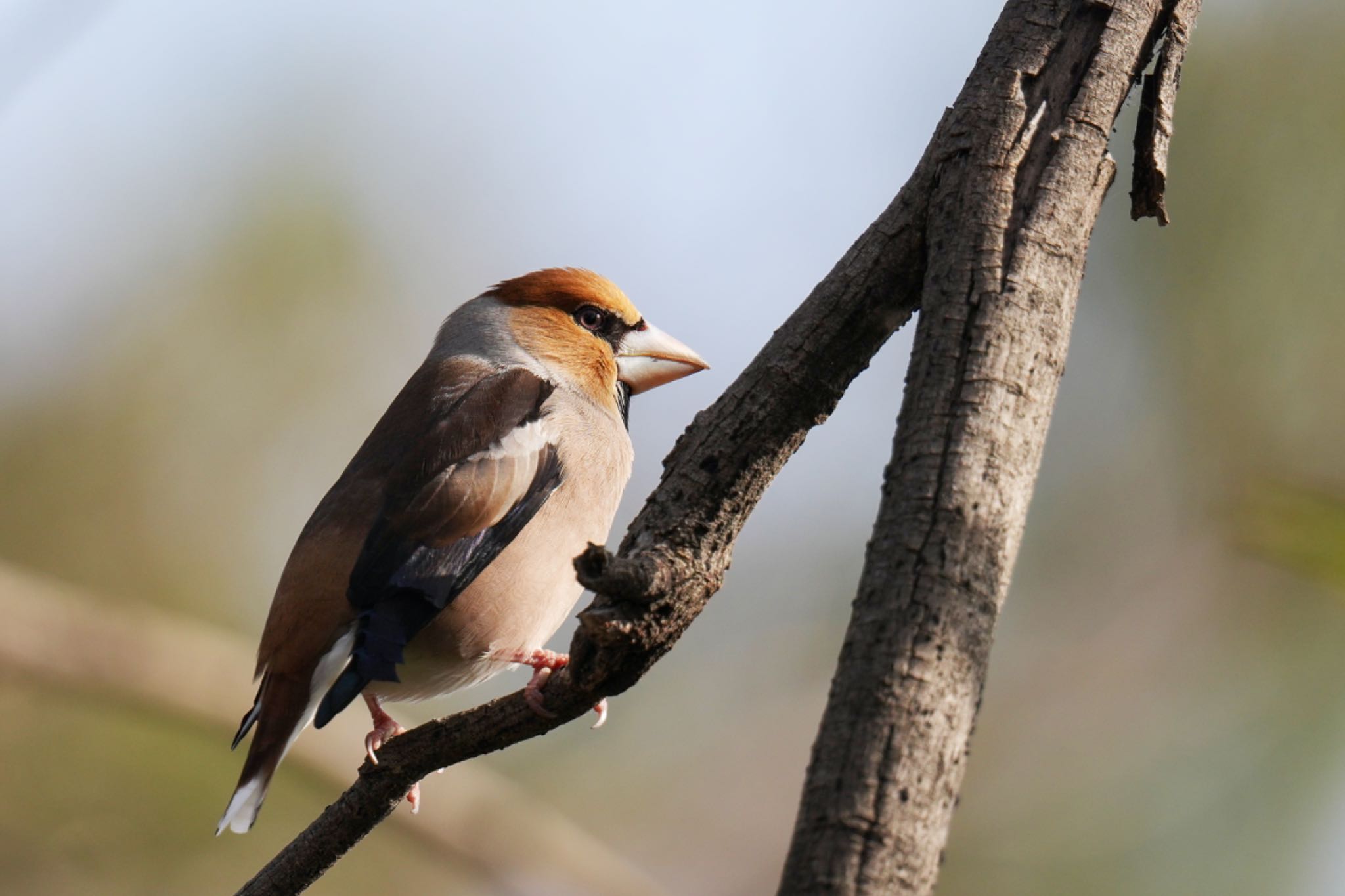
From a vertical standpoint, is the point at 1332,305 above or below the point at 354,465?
above

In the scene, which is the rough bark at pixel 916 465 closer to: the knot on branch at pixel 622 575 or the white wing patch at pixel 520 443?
the knot on branch at pixel 622 575

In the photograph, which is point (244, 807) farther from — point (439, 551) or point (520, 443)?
point (520, 443)

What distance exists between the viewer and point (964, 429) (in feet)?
5.85

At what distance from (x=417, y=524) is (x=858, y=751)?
2485 mm

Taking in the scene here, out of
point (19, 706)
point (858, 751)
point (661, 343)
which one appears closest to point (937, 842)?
point (858, 751)

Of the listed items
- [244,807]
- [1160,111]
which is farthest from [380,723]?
[1160,111]

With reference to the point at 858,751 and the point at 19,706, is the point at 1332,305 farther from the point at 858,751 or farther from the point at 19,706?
the point at 19,706

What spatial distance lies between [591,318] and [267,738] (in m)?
2.21

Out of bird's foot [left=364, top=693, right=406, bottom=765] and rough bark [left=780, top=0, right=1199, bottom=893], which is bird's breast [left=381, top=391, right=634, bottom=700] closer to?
bird's foot [left=364, top=693, right=406, bottom=765]

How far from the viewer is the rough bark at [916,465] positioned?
1.48 meters

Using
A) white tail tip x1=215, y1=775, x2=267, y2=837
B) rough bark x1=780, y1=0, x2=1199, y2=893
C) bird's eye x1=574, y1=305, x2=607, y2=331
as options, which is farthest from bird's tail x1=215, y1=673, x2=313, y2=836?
rough bark x1=780, y1=0, x2=1199, y2=893

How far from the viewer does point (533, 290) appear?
16.5 ft

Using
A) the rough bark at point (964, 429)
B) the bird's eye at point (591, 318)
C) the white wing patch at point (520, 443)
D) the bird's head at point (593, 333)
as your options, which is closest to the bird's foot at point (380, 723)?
the white wing patch at point (520, 443)

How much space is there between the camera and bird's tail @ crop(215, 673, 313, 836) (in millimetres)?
3406
